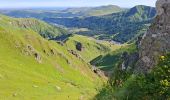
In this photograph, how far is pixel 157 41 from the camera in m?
41.2

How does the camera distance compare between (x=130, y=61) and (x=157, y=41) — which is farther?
(x=130, y=61)

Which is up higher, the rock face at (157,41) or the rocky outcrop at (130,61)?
the rock face at (157,41)

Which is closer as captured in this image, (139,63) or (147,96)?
(147,96)

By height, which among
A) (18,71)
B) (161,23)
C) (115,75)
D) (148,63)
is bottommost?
(18,71)

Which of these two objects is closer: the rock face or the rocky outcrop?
the rock face

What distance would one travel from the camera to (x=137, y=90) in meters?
34.8

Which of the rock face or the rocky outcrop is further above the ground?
the rock face

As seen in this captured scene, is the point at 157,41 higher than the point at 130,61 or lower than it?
higher

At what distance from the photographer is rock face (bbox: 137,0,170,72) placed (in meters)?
40.1

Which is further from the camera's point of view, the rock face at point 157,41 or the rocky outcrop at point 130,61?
the rocky outcrop at point 130,61

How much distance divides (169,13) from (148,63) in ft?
19.3

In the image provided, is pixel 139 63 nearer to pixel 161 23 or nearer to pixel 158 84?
pixel 161 23

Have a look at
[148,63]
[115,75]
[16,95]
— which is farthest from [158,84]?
[16,95]

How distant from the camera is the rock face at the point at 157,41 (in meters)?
40.1
